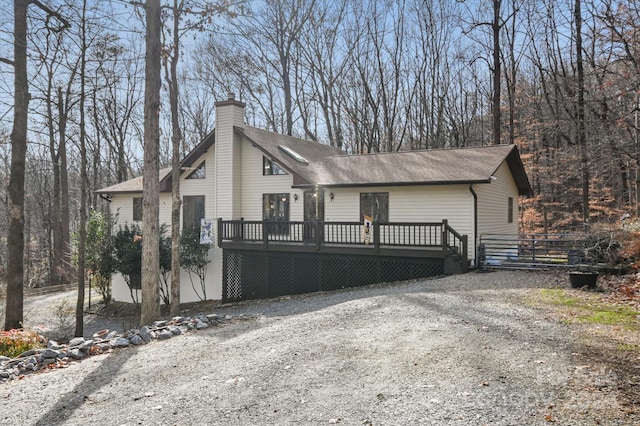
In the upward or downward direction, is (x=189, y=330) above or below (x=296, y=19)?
below

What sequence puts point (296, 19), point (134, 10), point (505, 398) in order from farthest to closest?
Answer: point (296, 19) < point (134, 10) < point (505, 398)

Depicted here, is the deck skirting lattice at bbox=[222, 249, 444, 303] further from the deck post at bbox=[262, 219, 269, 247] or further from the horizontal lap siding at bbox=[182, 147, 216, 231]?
the horizontal lap siding at bbox=[182, 147, 216, 231]

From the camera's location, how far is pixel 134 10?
1257 cm

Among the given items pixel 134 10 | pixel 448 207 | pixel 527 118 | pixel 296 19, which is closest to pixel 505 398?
pixel 448 207

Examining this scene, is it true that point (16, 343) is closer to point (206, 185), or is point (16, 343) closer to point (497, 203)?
point (206, 185)

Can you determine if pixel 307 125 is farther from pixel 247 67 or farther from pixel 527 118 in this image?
pixel 527 118

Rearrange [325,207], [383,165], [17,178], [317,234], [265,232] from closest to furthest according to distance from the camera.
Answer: [17,178], [317,234], [265,232], [325,207], [383,165]

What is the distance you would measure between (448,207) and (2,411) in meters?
12.8

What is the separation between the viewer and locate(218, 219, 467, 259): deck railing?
1440 cm

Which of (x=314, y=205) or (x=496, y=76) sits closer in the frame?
(x=314, y=205)

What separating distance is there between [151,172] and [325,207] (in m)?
7.71

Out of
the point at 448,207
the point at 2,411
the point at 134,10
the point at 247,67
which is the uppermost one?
the point at 247,67

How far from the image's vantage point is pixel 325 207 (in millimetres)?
17703

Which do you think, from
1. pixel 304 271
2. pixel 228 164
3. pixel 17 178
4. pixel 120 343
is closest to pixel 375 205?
pixel 304 271
